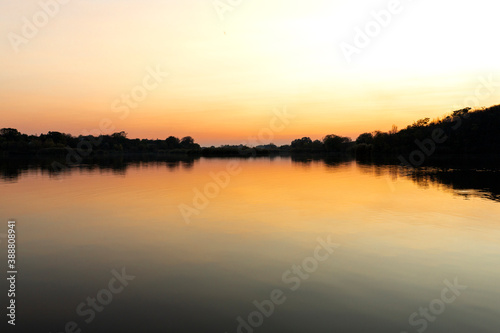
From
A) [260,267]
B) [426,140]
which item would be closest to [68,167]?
[260,267]

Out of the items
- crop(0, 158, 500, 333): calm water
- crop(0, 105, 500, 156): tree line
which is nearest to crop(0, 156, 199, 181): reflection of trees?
crop(0, 158, 500, 333): calm water

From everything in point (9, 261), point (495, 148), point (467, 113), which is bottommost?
point (9, 261)

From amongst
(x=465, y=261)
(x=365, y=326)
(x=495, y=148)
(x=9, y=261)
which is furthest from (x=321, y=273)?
(x=495, y=148)

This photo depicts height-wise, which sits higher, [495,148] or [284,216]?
[495,148]

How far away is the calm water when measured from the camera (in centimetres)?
733

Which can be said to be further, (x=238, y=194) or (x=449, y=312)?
(x=238, y=194)

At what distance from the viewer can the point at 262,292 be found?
8633 mm

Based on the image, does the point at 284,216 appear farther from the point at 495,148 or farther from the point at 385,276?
the point at 495,148

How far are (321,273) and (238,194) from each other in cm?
1742

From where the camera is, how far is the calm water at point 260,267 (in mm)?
7332

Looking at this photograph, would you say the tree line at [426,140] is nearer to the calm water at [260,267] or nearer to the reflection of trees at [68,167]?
the reflection of trees at [68,167]

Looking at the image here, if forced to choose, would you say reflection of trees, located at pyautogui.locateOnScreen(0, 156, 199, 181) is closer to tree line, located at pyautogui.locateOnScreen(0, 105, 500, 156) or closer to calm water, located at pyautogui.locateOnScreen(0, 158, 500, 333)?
calm water, located at pyautogui.locateOnScreen(0, 158, 500, 333)

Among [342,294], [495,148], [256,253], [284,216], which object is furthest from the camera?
[495,148]

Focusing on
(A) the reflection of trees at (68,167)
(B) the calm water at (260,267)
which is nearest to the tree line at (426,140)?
(A) the reflection of trees at (68,167)
